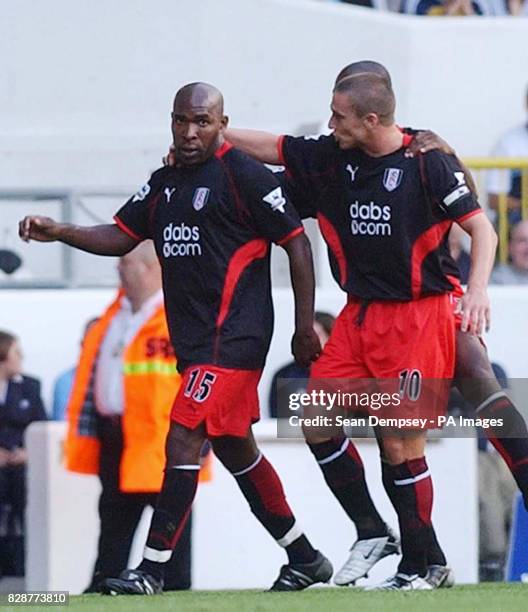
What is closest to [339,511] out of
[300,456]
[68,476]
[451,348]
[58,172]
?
[300,456]

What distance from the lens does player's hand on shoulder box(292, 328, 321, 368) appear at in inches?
364

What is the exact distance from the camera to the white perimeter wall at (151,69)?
15.6m

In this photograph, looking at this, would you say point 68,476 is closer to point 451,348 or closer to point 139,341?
point 139,341

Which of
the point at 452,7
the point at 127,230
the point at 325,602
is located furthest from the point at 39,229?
the point at 452,7

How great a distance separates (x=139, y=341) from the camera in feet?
37.5

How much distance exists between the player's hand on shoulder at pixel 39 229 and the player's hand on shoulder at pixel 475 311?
1801 mm

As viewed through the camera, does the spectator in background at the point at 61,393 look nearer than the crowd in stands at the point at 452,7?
Yes

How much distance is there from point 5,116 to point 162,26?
1.26 m

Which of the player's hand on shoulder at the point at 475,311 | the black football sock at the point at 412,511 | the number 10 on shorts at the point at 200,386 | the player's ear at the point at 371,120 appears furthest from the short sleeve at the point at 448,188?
the number 10 on shorts at the point at 200,386

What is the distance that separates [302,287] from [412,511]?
1.02 metres

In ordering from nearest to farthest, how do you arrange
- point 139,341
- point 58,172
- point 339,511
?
point 139,341
point 339,511
point 58,172

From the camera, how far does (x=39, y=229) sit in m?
9.42

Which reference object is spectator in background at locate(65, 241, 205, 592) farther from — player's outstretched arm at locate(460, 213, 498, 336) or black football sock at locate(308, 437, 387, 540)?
player's outstretched arm at locate(460, 213, 498, 336)

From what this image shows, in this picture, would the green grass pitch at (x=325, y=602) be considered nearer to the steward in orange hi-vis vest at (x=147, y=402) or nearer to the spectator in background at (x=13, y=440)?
the steward in orange hi-vis vest at (x=147, y=402)
